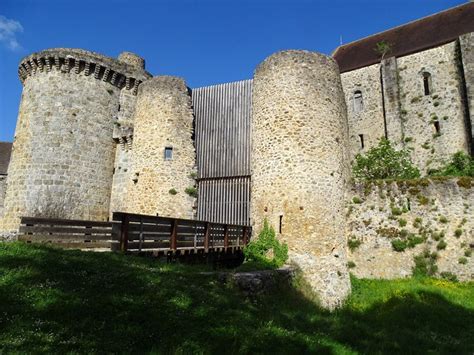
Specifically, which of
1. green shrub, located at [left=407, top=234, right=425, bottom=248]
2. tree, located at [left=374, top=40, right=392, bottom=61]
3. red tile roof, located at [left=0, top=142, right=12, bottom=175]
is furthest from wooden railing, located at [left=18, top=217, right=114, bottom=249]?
red tile roof, located at [left=0, top=142, right=12, bottom=175]

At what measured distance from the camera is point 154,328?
5094 millimetres

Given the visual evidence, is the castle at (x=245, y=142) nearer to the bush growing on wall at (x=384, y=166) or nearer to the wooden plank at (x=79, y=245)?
the bush growing on wall at (x=384, y=166)

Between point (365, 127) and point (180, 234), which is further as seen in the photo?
point (365, 127)

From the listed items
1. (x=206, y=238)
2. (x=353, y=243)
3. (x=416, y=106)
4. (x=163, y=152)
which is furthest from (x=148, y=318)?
(x=416, y=106)

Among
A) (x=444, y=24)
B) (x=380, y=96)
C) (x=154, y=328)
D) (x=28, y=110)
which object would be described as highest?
(x=444, y=24)

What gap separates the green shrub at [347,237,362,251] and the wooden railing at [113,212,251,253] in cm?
470

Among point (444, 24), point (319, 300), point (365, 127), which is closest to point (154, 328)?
point (319, 300)

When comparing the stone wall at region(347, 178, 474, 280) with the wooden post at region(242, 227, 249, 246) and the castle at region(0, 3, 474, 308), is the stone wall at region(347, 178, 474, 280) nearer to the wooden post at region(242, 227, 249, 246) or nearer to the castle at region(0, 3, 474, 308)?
the castle at region(0, 3, 474, 308)

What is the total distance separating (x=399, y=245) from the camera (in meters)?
14.2

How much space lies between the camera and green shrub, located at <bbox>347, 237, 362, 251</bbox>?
48.6 feet

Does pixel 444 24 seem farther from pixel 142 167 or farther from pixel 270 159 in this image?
pixel 142 167

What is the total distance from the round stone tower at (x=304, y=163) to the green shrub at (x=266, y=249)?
264 mm

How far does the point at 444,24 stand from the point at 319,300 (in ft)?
65.9

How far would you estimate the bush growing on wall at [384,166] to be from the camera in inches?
706
